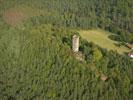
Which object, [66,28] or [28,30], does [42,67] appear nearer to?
[28,30]

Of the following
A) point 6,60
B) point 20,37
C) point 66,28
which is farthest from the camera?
point 66,28

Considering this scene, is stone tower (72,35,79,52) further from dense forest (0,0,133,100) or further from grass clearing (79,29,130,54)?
grass clearing (79,29,130,54)

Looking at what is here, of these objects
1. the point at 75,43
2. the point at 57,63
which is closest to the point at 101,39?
the point at 75,43

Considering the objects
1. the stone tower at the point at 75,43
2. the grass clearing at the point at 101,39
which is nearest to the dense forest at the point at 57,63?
the stone tower at the point at 75,43

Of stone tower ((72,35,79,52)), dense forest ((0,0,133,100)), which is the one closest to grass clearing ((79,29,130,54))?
dense forest ((0,0,133,100))

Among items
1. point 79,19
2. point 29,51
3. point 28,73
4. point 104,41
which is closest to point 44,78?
point 28,73

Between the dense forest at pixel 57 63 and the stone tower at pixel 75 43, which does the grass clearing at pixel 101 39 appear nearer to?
the dense forest at pixel 57 63
